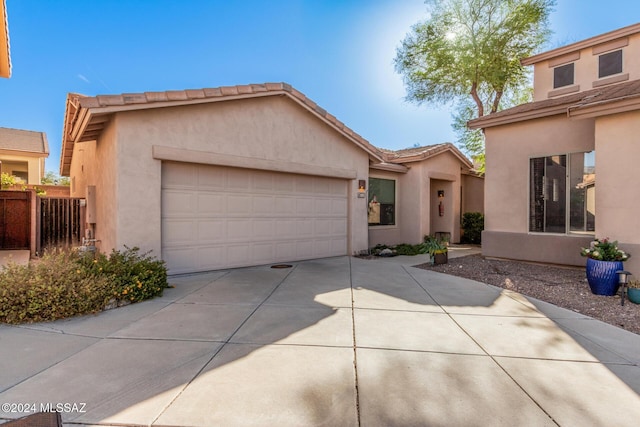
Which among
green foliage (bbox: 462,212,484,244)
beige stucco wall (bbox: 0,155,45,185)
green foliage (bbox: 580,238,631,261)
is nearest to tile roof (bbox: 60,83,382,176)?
green foliage (bbox: 580,238,631,261)

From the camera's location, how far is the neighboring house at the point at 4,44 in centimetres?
618

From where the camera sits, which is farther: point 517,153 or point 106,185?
point 517,153

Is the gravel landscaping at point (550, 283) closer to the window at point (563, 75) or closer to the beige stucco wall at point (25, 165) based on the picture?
the window at point (563, 75)

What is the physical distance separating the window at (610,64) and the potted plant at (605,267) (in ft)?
21.8

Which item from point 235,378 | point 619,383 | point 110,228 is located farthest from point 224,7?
point 619,383

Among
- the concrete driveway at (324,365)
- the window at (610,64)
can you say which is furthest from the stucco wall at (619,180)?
the window at (610,64)

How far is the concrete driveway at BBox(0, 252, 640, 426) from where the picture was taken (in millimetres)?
2441

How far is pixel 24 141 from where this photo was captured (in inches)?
768

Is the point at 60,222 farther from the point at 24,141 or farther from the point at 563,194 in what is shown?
the point at 24,141

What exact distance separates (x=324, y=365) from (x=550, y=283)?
602 cm

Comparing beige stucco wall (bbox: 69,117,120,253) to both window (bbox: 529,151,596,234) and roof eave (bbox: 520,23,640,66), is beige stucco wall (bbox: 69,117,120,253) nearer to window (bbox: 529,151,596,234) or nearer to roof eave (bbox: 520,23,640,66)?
window (bbox: 529,151,596,234)

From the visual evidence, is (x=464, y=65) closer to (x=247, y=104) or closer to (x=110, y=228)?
(x=247, y=104)

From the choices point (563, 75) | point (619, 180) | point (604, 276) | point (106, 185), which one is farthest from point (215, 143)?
point (563, 75)

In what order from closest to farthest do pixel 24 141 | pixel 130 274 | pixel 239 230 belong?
pixel 130 274
pixel 239 230
pixel 24 141
